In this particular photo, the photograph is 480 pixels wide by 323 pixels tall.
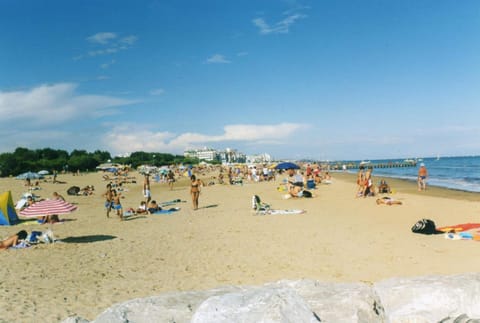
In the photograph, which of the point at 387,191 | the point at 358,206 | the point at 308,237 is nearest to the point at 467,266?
the point at 308,237

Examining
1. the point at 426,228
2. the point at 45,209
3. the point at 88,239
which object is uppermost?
the point at 45,209

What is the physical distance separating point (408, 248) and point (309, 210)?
7321 millimetres

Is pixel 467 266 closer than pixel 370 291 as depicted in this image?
No

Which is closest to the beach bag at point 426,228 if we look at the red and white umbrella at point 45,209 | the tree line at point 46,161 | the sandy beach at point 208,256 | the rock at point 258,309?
the sandy beach at point 208,256

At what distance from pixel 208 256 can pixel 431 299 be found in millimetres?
5936

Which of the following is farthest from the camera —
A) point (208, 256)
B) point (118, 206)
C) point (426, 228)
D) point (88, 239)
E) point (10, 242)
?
point (118, 206)

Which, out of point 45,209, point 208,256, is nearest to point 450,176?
point 208,256

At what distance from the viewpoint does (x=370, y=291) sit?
352 cm

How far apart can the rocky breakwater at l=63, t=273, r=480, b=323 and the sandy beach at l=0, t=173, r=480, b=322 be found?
2.54 meters

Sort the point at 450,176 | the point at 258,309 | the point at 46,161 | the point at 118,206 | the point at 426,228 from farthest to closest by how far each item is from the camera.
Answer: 1. the point at 46,161
2. the point at 450,176
3. the point at 118,206
4. the point at 426,228
5. the point at 258,309

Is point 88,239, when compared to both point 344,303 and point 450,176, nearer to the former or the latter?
point 344,303

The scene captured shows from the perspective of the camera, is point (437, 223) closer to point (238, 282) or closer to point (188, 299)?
point (238, 282)

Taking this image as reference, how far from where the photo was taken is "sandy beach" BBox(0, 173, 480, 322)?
20.9 feet

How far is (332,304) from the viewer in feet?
10.8
